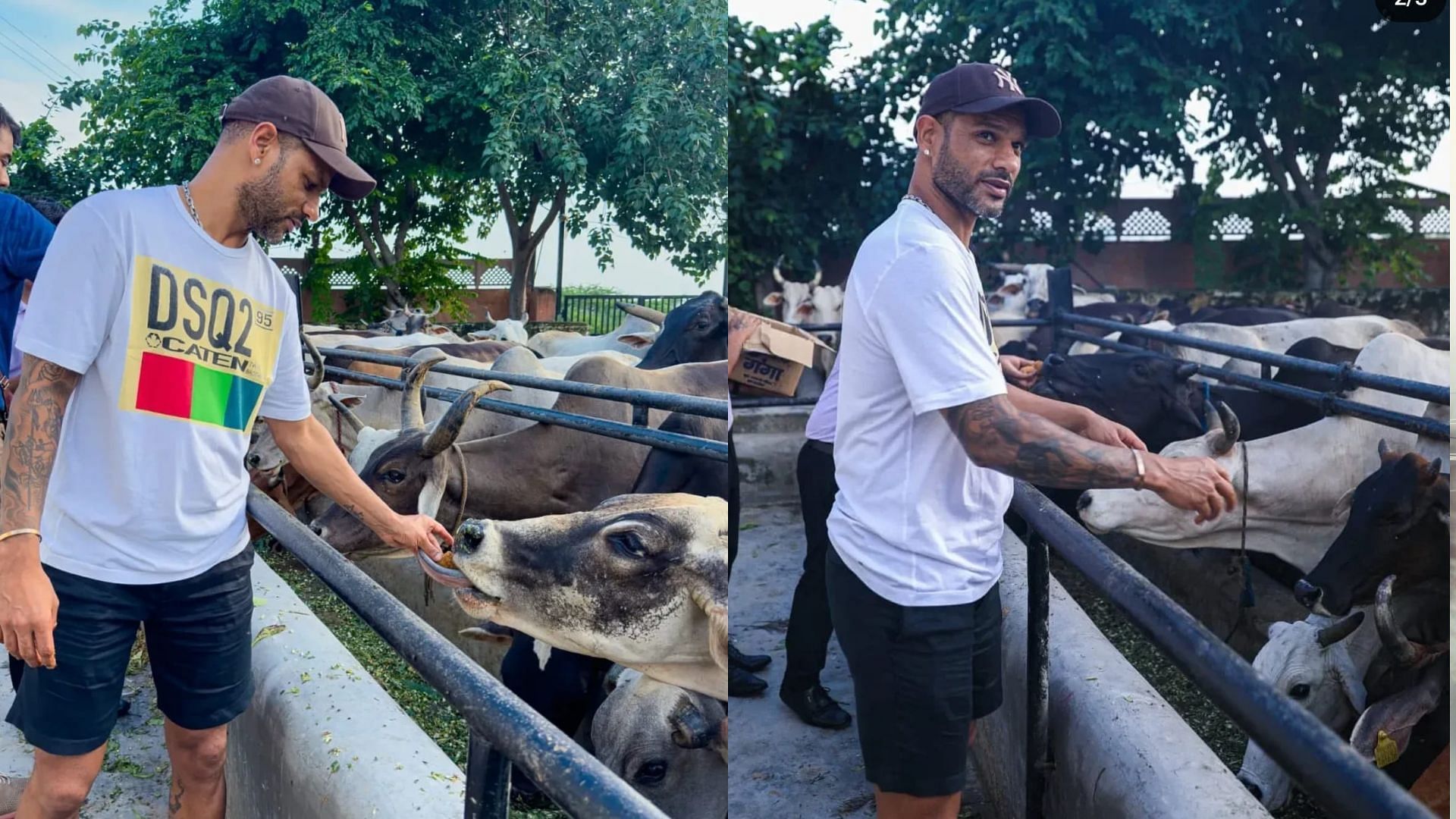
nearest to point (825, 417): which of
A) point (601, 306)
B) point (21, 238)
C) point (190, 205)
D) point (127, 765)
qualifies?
point (601, 306)

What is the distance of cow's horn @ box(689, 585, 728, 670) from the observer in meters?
1.41

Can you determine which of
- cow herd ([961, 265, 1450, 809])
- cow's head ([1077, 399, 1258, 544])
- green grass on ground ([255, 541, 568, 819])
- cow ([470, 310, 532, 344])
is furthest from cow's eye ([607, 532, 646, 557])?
cow's head ([1077, 399, 1258, 544])

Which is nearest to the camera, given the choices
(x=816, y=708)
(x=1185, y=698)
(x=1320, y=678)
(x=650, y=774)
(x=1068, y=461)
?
(x=1068, y=461)

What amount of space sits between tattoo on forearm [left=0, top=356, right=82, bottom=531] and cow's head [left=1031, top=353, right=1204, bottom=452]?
5.31 ft

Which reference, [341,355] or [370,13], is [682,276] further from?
[341,355]

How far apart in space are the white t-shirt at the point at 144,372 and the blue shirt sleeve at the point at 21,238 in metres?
0.80

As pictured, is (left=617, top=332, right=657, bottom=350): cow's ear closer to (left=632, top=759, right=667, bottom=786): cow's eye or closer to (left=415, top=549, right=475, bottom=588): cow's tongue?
(left=415, top=549, right=475, bottom=588): cow's tongue

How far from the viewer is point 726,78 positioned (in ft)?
4.56

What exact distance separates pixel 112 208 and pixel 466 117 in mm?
495

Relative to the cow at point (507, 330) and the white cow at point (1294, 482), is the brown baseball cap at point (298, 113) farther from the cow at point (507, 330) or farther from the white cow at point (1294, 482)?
the white cow at point (1294, 482)

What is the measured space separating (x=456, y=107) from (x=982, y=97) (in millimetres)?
825

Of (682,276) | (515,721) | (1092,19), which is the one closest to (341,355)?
(682,276)

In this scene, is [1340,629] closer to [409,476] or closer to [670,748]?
[670,748]

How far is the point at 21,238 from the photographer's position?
215 cm
